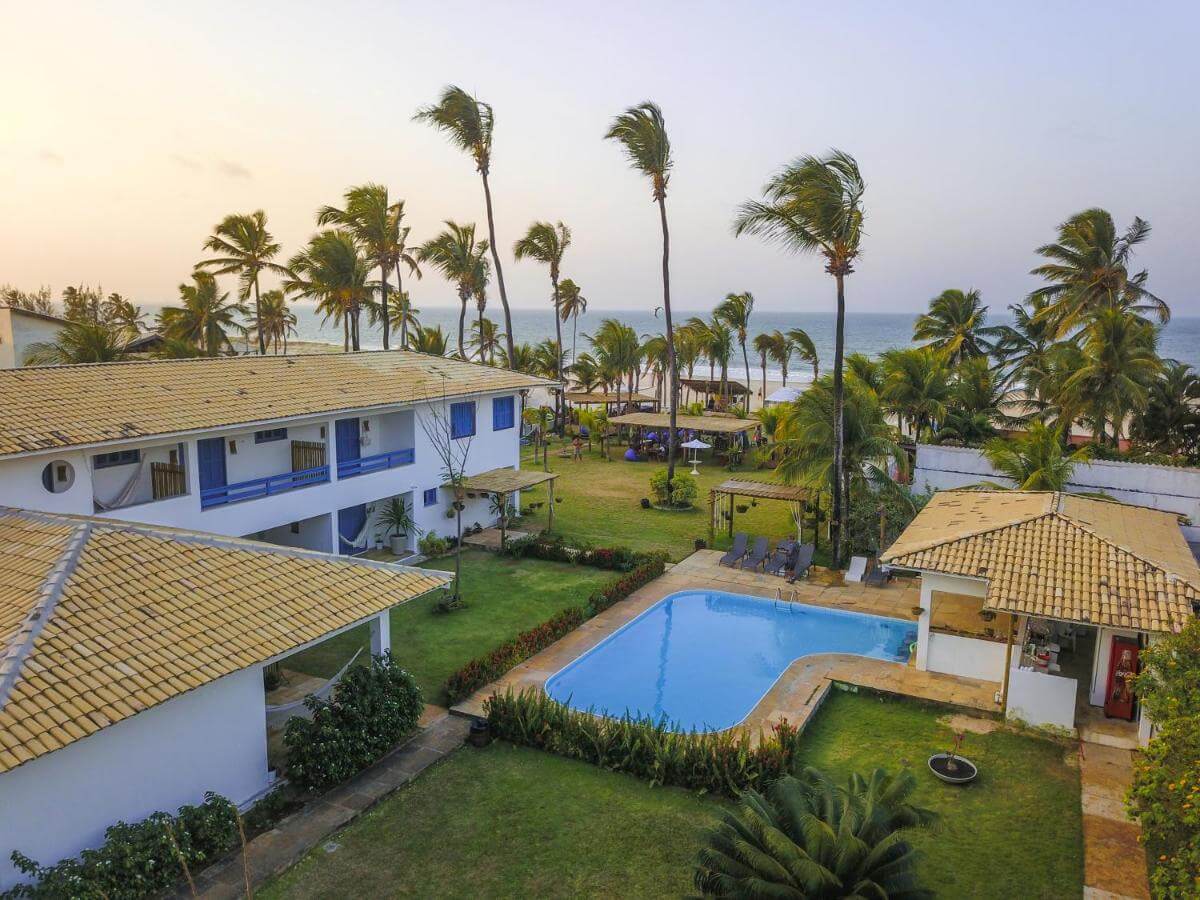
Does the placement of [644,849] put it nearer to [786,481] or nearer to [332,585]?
[332,585]

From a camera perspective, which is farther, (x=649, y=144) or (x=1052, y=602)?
(x=649, y=144)

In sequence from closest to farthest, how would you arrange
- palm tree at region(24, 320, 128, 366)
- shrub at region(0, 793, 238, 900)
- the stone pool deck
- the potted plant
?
shrub at region(0, 793, 238, 900), the stone pool deck, the potted plant, palm tree at region(24, 320, 128, 366)

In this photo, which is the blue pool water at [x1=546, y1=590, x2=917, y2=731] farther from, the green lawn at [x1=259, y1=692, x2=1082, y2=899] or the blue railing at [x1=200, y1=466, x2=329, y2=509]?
the blue railing at [x1=200, y1=466, x2=329, y2=509]

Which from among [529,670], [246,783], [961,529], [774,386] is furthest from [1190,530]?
[774,386]

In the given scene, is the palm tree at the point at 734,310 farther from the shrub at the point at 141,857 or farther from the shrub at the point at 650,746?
the shrub at the point at 141,857

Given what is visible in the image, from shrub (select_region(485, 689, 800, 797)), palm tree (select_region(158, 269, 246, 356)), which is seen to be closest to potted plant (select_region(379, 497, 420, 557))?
shrub (select_region(485, 689, 800, 797))

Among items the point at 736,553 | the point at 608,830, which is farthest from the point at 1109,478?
the point at 608,830

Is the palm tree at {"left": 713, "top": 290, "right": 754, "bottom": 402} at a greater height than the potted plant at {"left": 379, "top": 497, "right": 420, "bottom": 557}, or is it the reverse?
the palm tree at {"left": 713, "top": 290, "right": 754, "bottom": 402}

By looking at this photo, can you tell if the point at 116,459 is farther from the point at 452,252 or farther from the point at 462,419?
the point at 452,252
